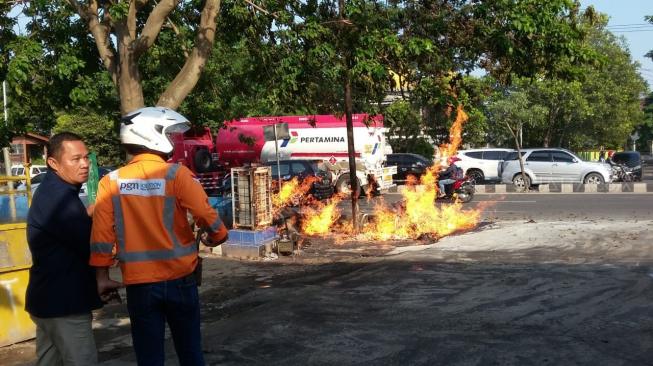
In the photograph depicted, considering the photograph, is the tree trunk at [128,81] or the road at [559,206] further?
the road at [559,206]

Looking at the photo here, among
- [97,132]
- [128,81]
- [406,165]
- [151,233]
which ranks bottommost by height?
[151,233]

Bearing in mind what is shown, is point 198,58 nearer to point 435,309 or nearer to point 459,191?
point 435,309

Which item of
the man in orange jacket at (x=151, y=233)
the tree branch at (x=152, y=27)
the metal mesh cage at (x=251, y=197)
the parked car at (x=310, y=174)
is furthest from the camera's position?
the parked car at (x=310, y=174)

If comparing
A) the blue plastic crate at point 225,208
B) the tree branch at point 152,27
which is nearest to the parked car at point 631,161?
the blue plastic crate at point 225,208

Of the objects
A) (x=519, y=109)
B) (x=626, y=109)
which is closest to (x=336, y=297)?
(x=519, y=109)

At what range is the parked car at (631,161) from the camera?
2934 centimetres

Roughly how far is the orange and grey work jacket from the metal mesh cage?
8107 mm

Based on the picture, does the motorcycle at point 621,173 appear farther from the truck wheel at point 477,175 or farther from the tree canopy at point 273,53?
the tree canopy at point 273,53

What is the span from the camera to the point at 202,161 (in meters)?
28.4

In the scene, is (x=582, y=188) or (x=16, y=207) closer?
(x=16, y=207)

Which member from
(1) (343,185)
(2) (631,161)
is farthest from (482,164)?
(1) (343,185)

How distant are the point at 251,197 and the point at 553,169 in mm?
17383

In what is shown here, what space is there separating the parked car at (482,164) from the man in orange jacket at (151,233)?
2633 cm

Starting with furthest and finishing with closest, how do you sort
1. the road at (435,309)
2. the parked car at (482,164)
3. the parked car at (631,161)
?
the parked car at (631,161), the parked car at (482,164), the road at (435,309)
